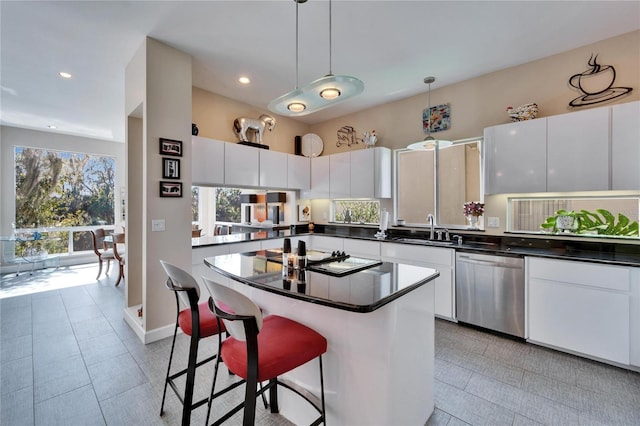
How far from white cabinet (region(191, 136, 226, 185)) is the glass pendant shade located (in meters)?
1.80

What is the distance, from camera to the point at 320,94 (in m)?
1.77

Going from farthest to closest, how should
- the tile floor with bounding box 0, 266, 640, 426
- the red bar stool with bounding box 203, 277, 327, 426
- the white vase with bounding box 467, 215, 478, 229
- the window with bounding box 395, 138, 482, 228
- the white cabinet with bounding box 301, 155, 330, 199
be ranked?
the white cabinet with bounding box 301, 155, 330, 199 < the window with bounding box 395, 138, 482, 228 < the white vase with bounding box 467, 215, 478, 229 < the tile floor with bounding box 0, 266, 640, 426 < the red bar stool with bounding box 203, 277, 327, 426

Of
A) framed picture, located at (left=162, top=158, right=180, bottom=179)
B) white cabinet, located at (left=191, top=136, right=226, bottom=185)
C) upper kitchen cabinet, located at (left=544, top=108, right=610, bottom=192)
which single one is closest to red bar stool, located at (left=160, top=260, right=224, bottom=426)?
framed picture, located at (left=162, top=158, right=180, bottom=179)

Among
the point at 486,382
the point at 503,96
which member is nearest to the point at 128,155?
the point at 486,382

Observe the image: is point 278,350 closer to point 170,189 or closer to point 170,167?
point 170,189

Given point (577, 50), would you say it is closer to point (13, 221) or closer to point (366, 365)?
point (366, 365)

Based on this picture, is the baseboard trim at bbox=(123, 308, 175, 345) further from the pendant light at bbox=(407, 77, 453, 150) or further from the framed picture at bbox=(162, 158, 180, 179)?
the pendant light at bbox=(407, 77, 453, 150)

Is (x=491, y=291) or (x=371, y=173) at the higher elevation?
(x=371, y=173)

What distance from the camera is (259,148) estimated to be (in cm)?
417

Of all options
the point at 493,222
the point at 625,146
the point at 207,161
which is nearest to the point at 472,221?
the point at 493,222

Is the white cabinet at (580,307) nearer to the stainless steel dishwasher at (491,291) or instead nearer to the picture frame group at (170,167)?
the stainless steel dishwasher at (491,291)

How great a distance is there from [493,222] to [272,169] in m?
3.21

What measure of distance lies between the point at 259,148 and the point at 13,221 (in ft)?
18.2

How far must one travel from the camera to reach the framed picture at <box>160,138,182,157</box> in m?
2.80
